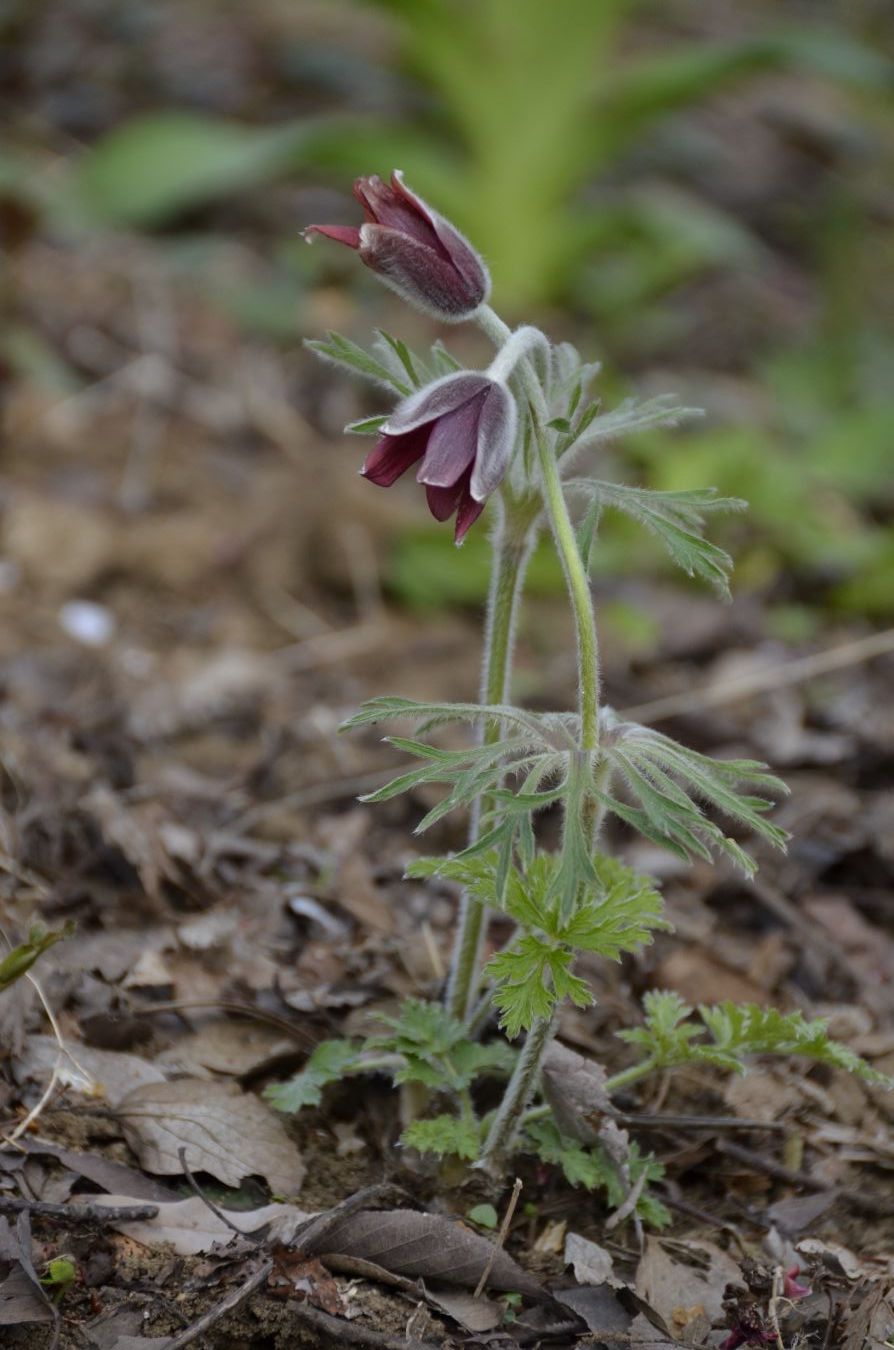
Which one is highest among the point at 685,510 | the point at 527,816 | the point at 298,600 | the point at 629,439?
the point at 685,510

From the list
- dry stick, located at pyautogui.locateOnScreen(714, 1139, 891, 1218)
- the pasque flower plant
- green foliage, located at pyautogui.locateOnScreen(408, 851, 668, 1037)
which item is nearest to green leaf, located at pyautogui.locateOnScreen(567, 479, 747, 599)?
the pasque flower plant

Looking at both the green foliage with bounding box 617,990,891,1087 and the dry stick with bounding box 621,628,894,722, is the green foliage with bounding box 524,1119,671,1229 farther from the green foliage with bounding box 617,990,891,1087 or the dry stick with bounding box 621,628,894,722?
the dry stick with bounding box 621,628,894,722

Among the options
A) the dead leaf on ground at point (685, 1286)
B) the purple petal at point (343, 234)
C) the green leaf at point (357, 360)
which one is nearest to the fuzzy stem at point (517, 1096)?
the dead leaf on ground at point (685, 1286)

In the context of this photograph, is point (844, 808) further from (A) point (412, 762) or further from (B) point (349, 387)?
(B) point (349, 387)

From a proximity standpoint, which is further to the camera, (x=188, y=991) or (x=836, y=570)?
(x=836, y=570)

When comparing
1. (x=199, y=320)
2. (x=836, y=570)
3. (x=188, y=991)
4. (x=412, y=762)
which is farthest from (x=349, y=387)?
(x=188, y=991)

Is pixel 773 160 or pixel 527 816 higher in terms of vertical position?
pixel 527 816
